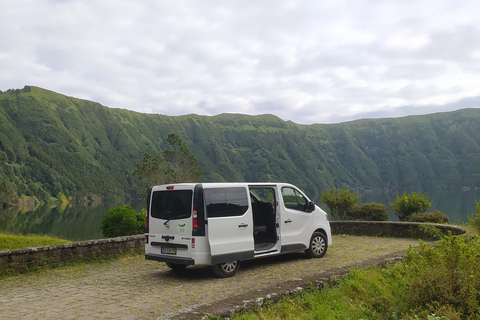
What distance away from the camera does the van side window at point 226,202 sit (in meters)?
8.20

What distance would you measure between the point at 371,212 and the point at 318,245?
12.4m

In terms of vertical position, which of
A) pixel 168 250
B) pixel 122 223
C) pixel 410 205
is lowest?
pixel 122 223

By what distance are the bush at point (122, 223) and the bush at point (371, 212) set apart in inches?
463

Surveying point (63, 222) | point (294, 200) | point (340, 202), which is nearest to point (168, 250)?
point (294, 200)

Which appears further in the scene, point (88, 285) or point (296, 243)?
point (296, 243)

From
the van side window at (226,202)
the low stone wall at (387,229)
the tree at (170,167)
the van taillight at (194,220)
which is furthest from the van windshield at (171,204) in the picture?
the tree at (170,167)

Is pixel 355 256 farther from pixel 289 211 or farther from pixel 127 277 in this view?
pixel 127 277

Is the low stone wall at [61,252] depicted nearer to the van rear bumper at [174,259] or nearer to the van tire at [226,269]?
the van rear bumper at [174,259]

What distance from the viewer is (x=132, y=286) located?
25.0 ft

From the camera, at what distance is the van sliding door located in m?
8.08

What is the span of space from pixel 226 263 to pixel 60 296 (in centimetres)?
315

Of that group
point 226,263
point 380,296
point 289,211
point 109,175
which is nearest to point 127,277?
point 226,263

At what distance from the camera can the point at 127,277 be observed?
8.50 meters

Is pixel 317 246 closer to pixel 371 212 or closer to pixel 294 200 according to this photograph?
pixel 294 200
